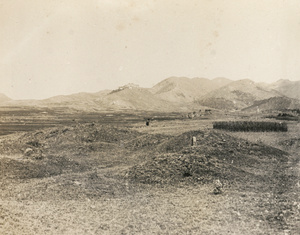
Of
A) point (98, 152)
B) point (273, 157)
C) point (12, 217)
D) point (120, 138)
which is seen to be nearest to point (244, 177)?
point (273, 157)

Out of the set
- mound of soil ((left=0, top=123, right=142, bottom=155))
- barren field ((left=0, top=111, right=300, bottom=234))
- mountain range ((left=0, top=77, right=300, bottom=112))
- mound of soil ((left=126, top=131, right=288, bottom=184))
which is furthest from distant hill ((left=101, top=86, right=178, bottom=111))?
mound of soil ((left=126, top=131, right=288, bottom=184))

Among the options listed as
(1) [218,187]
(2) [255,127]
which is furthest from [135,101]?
(1) [218,187]

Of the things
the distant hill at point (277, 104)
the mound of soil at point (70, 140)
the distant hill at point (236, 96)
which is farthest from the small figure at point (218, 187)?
the distant hill at point (236, 96)

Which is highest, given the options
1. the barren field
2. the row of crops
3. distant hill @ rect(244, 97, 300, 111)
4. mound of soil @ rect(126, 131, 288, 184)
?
distant hill @ rect(244, 97, 300, 111)

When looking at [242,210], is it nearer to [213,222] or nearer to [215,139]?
[213,222]

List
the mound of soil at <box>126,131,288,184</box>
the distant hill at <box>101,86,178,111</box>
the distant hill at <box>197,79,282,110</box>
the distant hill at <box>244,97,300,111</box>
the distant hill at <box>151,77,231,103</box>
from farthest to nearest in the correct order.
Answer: the distant hill at <box>151,77,231,103</box> → the distant hill at <box>197,79,282,110</box> → the distant hill at <box>101,86,178,111</box> → the distant hill at <box>244,97,300,111</box> → the mound of soil at <box>126,131,288,184</box>

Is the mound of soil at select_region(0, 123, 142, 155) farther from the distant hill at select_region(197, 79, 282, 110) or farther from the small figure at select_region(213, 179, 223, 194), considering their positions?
the distant hill at select_region(197, 79, 282, 110)
